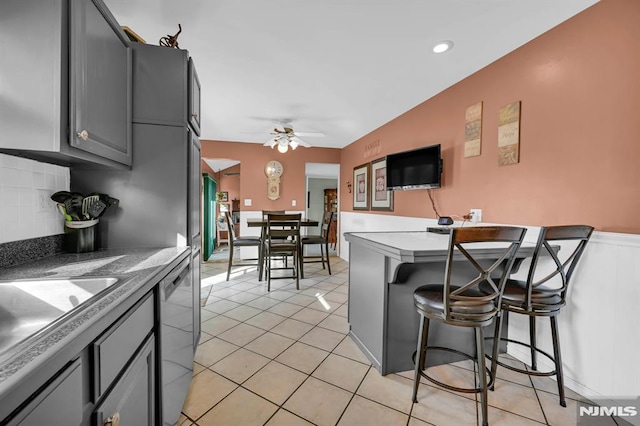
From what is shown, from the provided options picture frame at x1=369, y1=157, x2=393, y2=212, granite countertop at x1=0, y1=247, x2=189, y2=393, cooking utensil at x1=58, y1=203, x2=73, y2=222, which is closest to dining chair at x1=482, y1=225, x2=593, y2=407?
granite countertop at x1=0, y1=247, x2=189, y2=393

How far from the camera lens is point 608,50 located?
5.24 feet

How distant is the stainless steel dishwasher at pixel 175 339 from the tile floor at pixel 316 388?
21cm

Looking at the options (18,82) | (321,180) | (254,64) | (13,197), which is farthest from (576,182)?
(321,180)

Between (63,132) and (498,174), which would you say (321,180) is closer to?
(498,174)

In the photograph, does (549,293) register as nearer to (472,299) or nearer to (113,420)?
(472,299)

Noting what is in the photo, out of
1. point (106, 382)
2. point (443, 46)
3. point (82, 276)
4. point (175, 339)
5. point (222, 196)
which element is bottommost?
point (175, 339)

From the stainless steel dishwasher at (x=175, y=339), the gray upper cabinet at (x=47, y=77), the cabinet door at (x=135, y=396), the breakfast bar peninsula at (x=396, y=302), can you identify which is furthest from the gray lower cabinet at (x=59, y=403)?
the breakfast bar peninsula at (x=396, y=302)

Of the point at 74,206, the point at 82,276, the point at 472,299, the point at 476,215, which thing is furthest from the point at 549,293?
the point at 74,206

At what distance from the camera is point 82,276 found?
0.97m

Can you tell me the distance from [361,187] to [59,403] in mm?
4715

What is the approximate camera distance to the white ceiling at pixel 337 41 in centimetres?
177

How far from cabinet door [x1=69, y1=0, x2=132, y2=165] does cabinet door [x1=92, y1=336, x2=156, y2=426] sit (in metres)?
0.88

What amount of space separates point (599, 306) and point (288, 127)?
3617mm

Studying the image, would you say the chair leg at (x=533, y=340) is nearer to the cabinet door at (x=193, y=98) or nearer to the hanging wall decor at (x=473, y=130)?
the hanging wall decor at (x=473, y=130)
